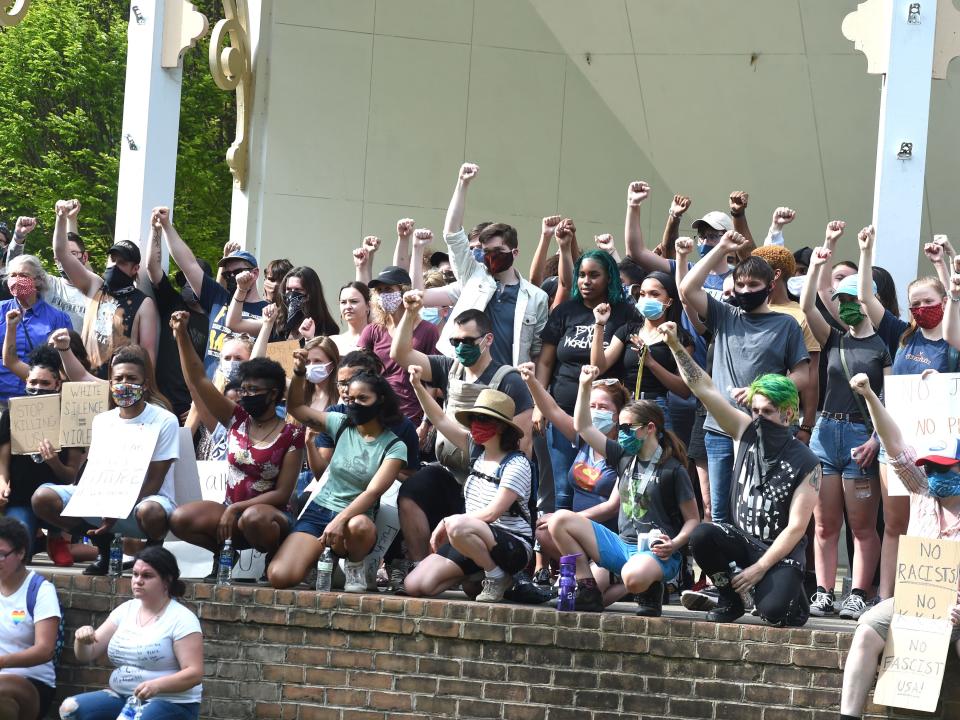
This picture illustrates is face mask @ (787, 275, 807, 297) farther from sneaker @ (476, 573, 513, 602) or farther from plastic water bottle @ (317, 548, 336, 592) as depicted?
plastic water bottle @ (317, 548, 336, 592)

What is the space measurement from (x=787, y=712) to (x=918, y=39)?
5012mm

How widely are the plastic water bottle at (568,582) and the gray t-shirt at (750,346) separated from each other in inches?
48.5

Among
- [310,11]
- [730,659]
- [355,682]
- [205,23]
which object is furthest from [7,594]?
[310,11]

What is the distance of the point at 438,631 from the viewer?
7852 mm

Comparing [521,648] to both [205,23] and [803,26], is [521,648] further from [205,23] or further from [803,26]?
[803,26]

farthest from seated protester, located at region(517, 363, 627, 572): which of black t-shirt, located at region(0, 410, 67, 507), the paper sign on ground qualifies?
black t-shirt, located at region(0, 410, 67, 507)

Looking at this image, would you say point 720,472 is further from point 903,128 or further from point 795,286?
point 903,128

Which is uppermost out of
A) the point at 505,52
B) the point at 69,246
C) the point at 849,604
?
the point at 505,52

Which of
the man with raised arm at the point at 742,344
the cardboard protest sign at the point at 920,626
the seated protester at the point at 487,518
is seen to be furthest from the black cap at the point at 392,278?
the cardboard protest sign at the point at 920,626

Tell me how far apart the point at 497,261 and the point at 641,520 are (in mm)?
2296

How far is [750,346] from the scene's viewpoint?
844 centimetres

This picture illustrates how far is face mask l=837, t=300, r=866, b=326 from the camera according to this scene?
27.7 feet

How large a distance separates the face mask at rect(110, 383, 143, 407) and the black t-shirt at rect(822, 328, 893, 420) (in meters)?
4.06

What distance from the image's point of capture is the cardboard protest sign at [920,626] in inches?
273
